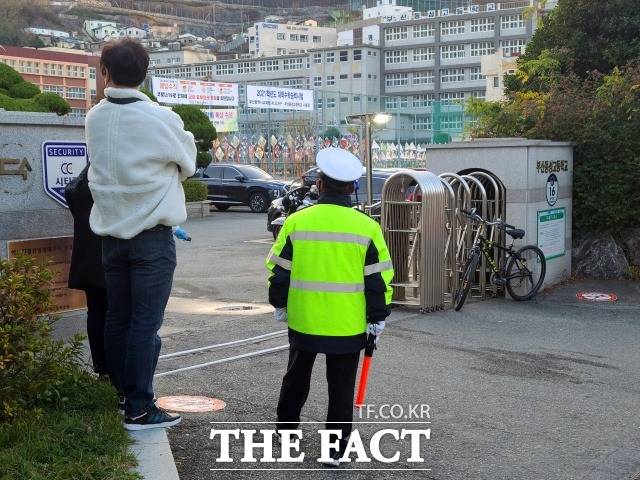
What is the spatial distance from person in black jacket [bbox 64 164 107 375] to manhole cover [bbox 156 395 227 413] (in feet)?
2.94

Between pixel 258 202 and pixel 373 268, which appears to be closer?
pixel 373 268

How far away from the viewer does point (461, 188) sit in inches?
420

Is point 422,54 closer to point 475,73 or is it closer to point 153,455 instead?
point 475,73

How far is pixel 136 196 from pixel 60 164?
1.36 metres

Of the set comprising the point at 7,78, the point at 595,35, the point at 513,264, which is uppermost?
the point at 595,35

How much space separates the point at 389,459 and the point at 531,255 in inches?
251

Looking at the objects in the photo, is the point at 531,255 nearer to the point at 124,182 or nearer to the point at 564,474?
the point at 564,474

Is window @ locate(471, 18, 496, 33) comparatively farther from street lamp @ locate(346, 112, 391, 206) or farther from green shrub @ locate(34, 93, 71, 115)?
street lamp @ locate(346, 112, 391, 206)

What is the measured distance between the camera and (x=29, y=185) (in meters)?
5.52

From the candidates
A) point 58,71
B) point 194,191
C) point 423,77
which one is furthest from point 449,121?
point 423,77

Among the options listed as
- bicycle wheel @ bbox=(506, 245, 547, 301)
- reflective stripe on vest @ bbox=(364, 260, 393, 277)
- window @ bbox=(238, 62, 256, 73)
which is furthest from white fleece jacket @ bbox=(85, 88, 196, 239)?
window @ bbox=(238, 62, 256, 73)

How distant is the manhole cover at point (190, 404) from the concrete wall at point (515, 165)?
590cm

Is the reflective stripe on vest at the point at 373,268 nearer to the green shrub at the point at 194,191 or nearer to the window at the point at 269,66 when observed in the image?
the green shrub at the point at 194,191

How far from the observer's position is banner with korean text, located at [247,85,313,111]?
125 ft
